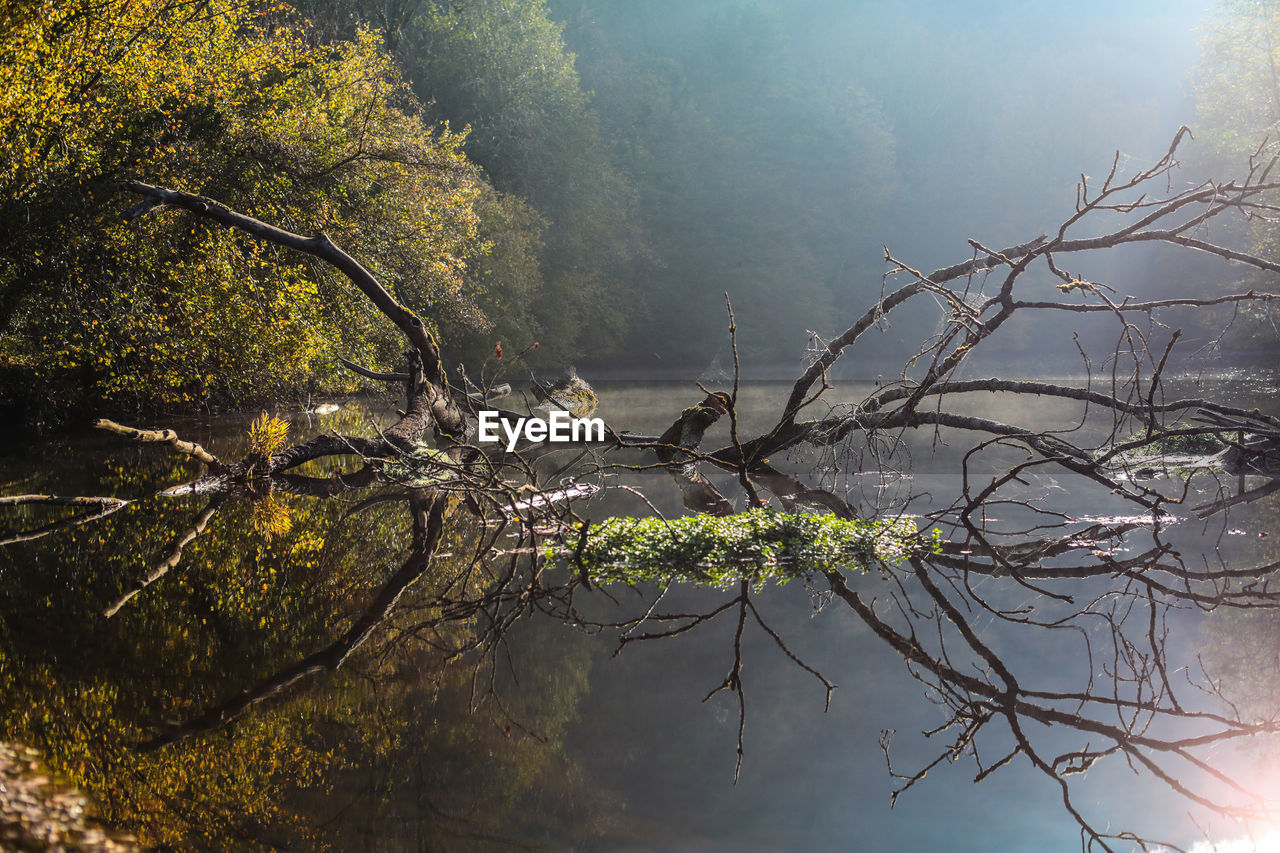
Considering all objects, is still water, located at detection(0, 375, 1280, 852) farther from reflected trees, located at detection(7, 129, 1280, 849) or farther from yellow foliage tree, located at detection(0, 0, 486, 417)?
yellow foliage tree, located at detection(0, 0, 486, 417)

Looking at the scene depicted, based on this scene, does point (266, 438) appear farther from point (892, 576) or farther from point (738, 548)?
point (892, 576)

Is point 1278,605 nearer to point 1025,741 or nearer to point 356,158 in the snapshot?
point 1025,741

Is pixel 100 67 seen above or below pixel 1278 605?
above

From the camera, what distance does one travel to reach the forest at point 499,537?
9.45 ft

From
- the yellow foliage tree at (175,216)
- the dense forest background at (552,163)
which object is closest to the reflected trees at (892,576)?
the yellow foliage tree at (175,216)

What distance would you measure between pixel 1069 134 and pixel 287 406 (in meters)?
42.9

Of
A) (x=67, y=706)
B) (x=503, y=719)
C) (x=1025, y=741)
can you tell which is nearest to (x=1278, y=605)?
(x=1025, y=741)

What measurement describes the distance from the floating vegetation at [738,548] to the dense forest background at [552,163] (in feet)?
26.8

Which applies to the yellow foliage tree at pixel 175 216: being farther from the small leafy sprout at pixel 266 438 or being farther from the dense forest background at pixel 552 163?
the small leafy sprout at pixel 266 438

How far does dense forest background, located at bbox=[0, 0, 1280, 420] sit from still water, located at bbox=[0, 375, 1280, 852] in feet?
22.4

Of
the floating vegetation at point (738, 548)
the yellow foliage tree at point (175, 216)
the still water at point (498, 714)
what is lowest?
the still water at point (498, 714)

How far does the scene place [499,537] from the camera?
6723 mm

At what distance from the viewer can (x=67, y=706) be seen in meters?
3.37

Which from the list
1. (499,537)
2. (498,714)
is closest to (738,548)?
(499,537)
